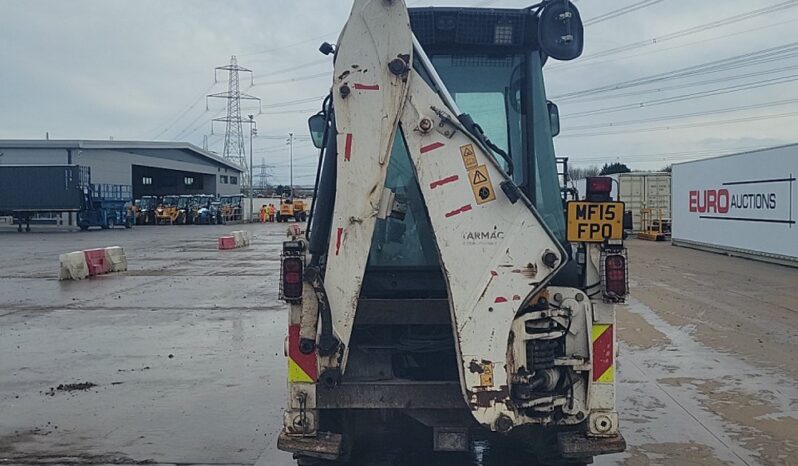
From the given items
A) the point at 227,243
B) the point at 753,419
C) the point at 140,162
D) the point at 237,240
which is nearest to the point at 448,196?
the point at 753,419

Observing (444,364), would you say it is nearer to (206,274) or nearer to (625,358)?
(625,358)

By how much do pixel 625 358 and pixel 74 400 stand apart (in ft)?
21.1

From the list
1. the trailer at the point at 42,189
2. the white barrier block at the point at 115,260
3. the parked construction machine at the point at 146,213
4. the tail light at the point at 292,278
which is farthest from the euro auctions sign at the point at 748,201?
the parked construction machine at the point at 146,213

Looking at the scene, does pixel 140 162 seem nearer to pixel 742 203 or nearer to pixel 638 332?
pixel 742 203

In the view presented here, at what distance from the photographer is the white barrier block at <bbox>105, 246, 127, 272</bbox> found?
21.7 metres

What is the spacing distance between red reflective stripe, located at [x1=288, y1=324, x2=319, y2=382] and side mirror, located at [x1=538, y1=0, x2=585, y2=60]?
2236 mm

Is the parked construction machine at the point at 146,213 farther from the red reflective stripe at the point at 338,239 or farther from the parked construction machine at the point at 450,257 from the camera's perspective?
the red reflective stripe at the point at 338,239

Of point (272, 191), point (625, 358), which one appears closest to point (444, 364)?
point (625, 358)

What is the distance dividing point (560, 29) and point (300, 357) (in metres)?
2.47

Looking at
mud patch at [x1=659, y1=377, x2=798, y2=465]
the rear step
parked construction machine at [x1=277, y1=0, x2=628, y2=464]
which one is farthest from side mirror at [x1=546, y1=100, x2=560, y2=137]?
mud patch at [x1=659, y1=377, x2=798, y2=465]

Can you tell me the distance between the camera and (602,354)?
15.1 ft

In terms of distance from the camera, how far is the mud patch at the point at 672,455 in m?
6.00

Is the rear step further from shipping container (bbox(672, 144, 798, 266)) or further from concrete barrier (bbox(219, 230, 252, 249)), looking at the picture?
concrete barrier (bbox(219, 230, 252, 249))

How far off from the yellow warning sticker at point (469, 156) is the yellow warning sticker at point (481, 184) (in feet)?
0.07
